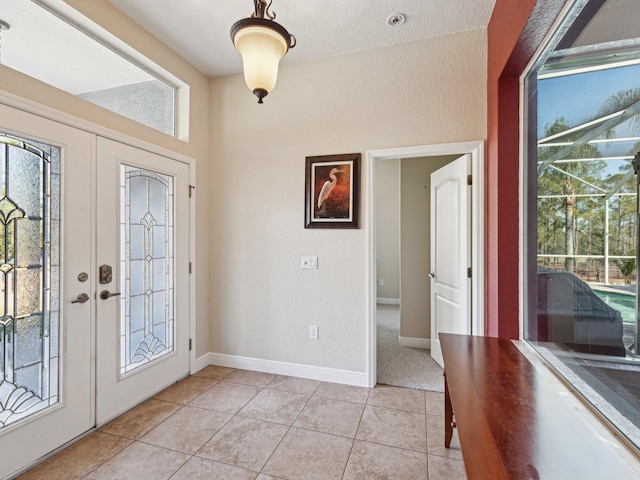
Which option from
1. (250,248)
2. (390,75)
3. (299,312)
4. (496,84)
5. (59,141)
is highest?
(390,75)

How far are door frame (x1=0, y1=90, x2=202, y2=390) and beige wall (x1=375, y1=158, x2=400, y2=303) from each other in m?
4.00

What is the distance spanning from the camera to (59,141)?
1.78 meters

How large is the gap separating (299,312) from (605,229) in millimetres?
2258

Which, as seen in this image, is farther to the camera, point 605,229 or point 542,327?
point 542,327

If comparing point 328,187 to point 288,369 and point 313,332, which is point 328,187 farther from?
point 288,369

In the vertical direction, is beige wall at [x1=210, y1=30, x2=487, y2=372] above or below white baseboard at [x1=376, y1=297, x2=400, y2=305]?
above

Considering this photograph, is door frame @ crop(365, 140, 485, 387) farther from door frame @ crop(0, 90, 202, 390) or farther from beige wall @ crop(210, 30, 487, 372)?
door frame @ crop(0, 90, 202, 390)

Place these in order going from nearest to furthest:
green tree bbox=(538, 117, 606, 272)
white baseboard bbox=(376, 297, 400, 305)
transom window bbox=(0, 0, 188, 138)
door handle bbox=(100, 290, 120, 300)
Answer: green tree bbox=(538, 117, 606, 272) < transom window bbox=(0, 0, 188, 138) < door handle bbox=(100, 290, 120, 300) < white baseboard bbox=(376, 297, 400, 305)

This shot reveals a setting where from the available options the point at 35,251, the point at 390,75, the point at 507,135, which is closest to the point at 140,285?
the point at 35,251

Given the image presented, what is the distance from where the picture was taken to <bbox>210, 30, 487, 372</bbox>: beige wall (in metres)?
2.43

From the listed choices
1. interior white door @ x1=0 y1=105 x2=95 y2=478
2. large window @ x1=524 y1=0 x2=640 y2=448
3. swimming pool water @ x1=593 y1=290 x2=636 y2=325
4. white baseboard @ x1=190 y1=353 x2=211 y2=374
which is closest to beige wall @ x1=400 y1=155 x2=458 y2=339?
large window @ x1=524 y1=0 x2=640 y2=448

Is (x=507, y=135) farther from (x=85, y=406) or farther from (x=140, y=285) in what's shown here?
(x=85, y=406)

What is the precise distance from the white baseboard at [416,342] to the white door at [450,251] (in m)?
0.31

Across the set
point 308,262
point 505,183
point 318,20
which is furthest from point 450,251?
point 318,20
